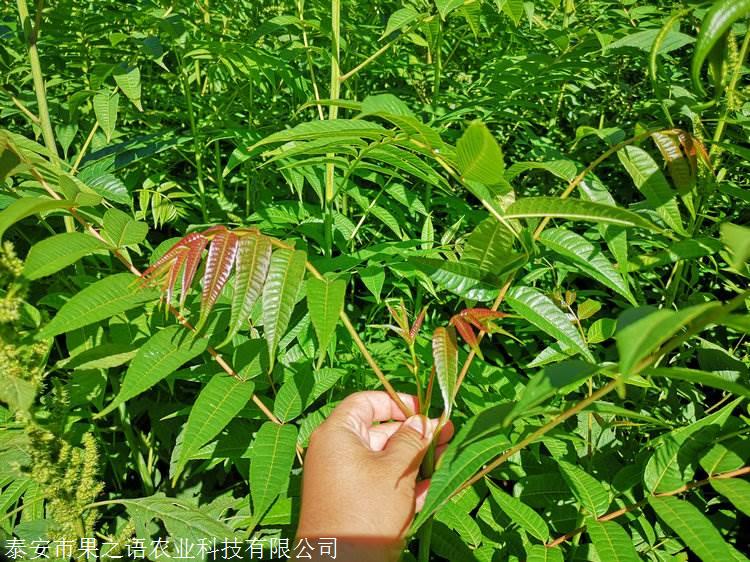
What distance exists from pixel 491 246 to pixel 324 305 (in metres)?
0.35

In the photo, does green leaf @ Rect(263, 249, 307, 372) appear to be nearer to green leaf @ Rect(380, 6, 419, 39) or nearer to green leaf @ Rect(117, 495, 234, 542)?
green leaf @ Rect(117, 495, 234, 542)

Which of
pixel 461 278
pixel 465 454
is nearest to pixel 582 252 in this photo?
pixel 461 278

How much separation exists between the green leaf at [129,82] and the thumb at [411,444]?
1.28 meters

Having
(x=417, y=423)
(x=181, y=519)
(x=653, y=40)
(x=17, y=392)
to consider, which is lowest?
(x=181, y=519)

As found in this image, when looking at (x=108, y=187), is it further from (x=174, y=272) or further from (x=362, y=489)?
(x=362, y=489)

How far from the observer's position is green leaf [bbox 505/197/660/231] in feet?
3.33

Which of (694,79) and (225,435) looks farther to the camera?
(225,435)

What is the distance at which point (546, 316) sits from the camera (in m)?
1.23

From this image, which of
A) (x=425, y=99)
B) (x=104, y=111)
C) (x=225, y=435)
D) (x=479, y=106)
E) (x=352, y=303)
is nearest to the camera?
(x=225, y=435)

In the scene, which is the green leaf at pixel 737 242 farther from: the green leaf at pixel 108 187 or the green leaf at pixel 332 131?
the green leaf at pixel 108 187

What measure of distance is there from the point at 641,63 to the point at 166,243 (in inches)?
81.1

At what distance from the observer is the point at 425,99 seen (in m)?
2.81

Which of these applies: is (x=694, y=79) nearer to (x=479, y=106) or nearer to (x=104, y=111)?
(x=479, y=106)

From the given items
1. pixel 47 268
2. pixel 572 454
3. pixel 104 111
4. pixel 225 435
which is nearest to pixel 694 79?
pixel 572 454
